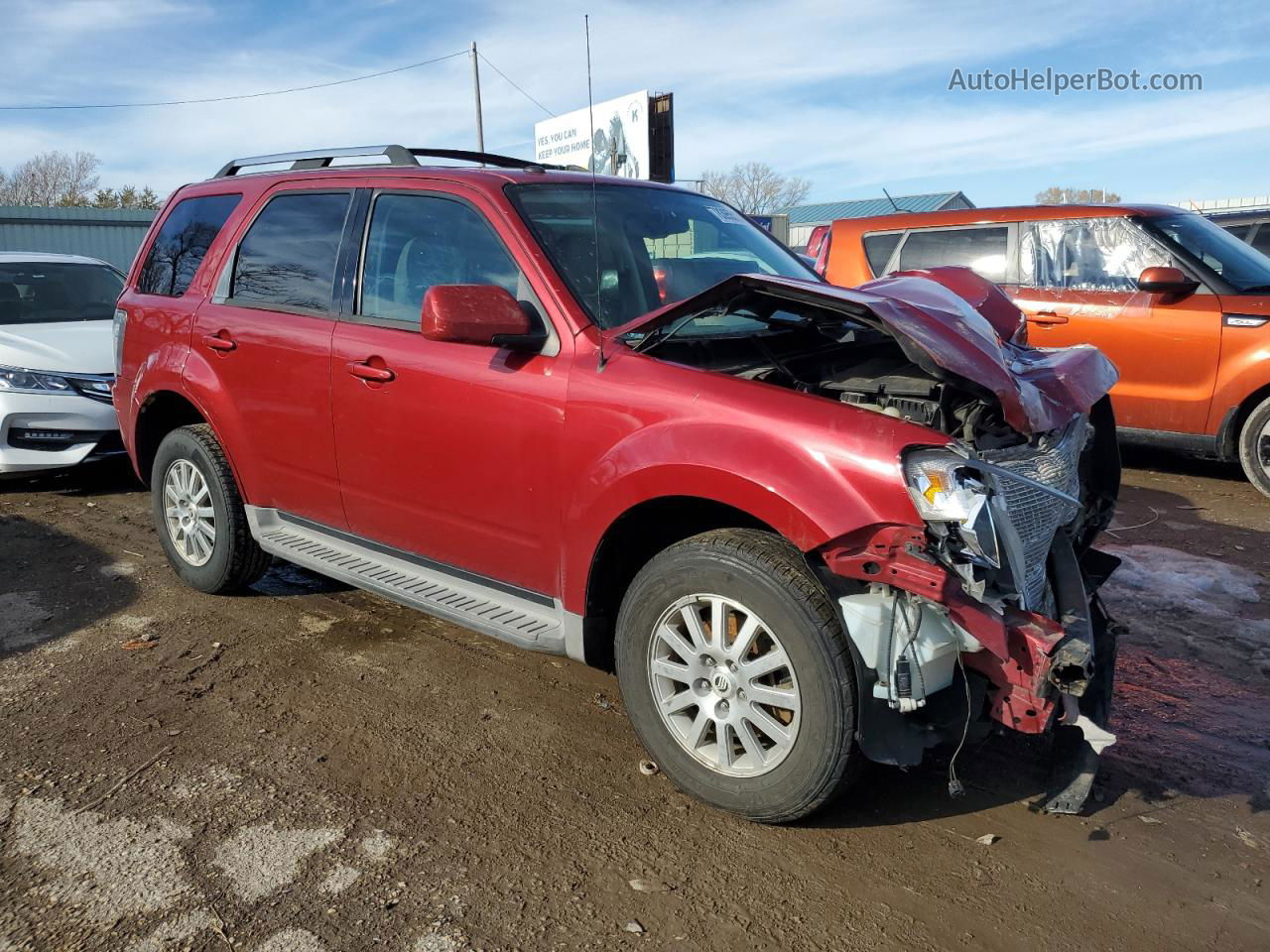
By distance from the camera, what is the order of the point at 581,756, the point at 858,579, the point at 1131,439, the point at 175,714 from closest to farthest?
the point at 858,579 < the point at 581,756 < the point at 175,714 < the point at 1131,439

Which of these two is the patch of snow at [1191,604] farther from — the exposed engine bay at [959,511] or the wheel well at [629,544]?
the wheel well at [629,544]

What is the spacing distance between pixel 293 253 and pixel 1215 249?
20.7 ft

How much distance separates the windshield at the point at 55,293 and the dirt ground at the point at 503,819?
13.8 ft

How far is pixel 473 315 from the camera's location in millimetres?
3201

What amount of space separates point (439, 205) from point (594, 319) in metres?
0.92

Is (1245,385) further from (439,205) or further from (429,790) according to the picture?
(429,790)

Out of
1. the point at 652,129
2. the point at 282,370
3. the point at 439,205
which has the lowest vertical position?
the point at 282,370

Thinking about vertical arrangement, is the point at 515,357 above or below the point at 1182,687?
above

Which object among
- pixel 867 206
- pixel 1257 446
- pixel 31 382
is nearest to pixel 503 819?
pixel 31 382

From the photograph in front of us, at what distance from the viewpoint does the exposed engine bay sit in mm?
2578

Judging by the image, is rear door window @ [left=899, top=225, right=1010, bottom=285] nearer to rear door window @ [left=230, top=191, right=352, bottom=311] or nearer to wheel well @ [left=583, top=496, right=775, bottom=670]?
rear door window @ [left=230, top=191, right=352, bottom=311]

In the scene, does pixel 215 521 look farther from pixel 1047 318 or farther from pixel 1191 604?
pixel 1047 318

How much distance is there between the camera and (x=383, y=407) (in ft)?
12.6

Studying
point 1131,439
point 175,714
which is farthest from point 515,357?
point 1131,439
